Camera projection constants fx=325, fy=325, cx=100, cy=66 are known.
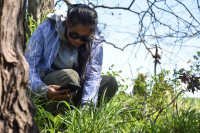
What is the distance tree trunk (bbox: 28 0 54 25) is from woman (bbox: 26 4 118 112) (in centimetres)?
250

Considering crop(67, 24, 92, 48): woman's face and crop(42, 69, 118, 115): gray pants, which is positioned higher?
crop(67, 24, 92, 48): woman's face

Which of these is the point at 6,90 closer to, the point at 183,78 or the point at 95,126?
the point at 95,126

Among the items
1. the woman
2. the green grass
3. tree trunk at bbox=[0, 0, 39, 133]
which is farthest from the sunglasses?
tree trunk at bbox=[0, 0, 39, 133]

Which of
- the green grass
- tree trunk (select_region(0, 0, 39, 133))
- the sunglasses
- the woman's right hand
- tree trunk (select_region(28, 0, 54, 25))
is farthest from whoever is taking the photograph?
tree trunk (select_region(28, 0, 54, 25))

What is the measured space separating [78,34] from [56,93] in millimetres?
578

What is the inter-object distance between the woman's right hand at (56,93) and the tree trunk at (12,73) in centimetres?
95

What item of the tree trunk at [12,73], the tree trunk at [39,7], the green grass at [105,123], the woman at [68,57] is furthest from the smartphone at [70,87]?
the tree trunk at [39,7]

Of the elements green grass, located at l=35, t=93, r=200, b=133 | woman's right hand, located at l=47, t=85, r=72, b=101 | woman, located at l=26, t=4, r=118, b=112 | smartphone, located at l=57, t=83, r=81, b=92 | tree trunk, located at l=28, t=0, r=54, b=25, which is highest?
tree trunk, located at l=28, t=0, r=54, b=25

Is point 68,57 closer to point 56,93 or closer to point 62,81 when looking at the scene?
point 62,81

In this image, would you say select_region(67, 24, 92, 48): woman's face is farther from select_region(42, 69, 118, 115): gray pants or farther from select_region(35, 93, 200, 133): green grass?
select_region(35, 93, 200, 133): green grass

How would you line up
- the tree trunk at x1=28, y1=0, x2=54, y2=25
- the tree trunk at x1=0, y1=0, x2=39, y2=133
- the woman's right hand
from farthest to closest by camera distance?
1. the tree trunk at x1=28, y1=0, x2=54, y2=25
2. the woman's right hand
3. the tree trunk at x1=0, y1=0, x2=39, y2=133

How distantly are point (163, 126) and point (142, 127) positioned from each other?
19cm

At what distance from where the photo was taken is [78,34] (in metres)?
3.00

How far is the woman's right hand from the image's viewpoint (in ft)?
9.50
